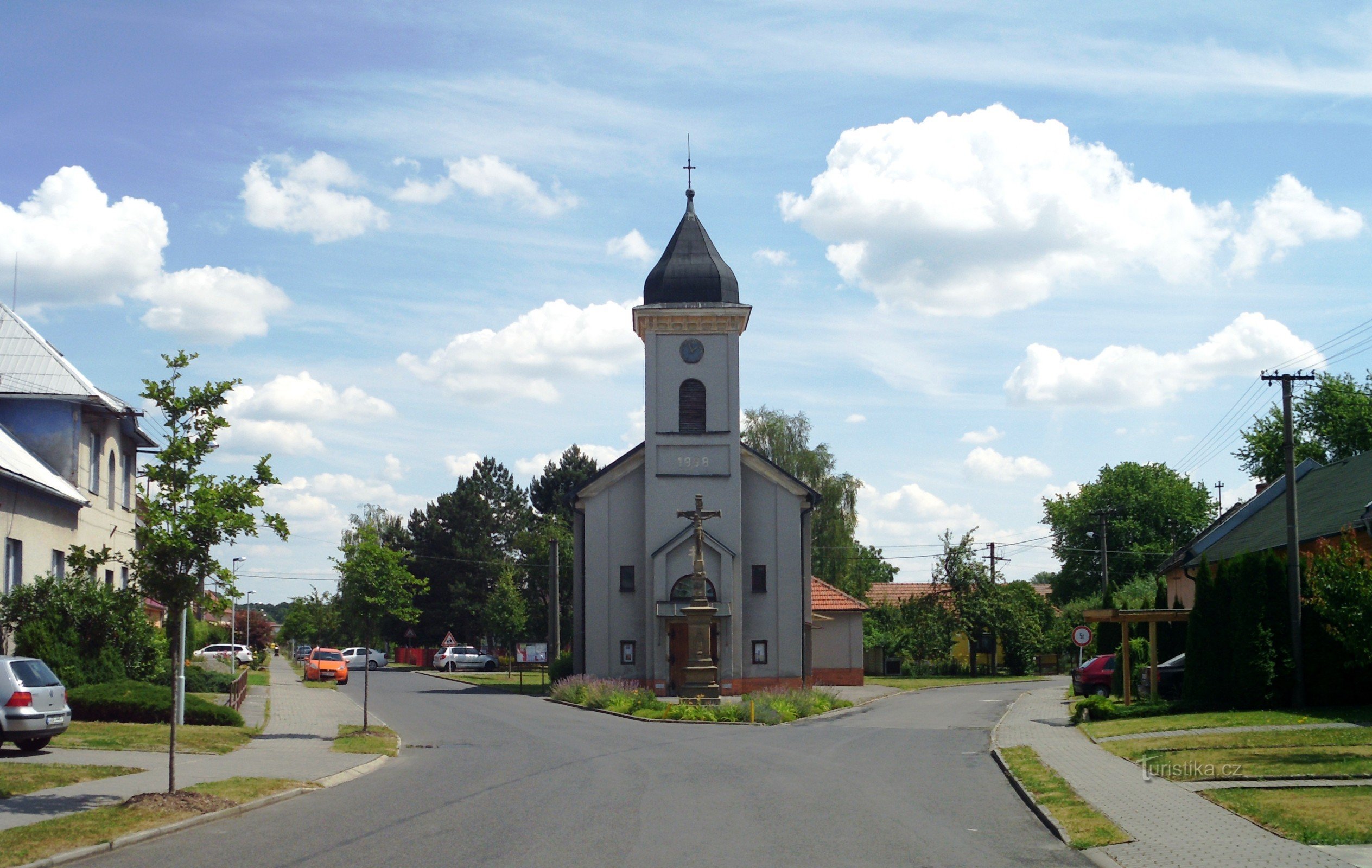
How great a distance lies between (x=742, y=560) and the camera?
40.5 metres

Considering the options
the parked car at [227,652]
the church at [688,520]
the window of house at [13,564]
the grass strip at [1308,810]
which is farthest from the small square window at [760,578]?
the parked car at [227,652]

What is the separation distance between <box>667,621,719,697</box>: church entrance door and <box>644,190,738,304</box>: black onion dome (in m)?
11.0

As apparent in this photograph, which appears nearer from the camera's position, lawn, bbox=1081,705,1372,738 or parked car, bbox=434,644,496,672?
lawn, bbox=1081,705,1372,738

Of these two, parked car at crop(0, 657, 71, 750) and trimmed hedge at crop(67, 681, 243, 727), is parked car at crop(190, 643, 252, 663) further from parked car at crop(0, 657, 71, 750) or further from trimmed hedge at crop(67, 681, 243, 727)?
parked car at crop(0, 657, 71, 750)

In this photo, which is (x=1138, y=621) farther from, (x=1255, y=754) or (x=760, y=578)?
(x=760, y=578)

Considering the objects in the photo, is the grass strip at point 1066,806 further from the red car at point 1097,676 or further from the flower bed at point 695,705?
the red car at point 1097,676

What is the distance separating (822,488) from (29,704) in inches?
1939

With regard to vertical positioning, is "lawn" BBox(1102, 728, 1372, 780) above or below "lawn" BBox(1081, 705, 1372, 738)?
→ above

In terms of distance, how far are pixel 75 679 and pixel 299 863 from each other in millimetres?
16491

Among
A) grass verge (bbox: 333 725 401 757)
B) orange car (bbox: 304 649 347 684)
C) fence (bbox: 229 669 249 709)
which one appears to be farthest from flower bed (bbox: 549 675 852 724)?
orange car (bbox: 304 649 347 684)

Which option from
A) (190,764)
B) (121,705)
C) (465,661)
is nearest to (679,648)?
(121,705)

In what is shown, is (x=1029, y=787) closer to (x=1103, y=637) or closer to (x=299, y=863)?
(x=299, y=863)

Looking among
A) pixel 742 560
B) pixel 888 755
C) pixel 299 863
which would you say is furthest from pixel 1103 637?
pixel 299 863

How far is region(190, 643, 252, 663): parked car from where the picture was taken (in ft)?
216
